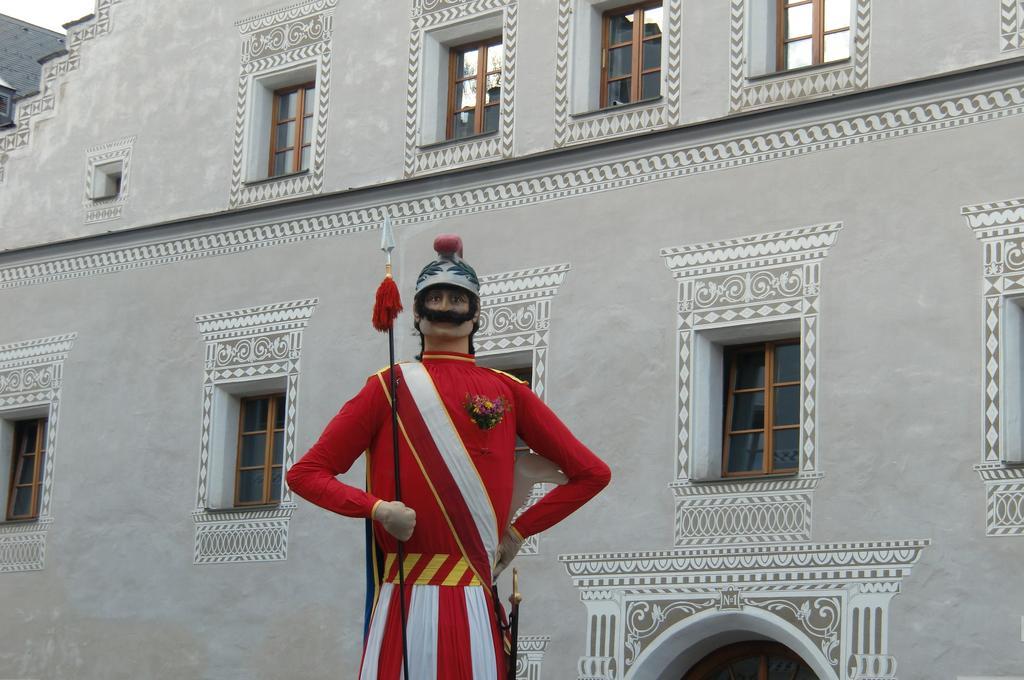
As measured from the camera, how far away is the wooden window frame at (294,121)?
1772 centimetres

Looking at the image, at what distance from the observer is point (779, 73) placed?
14.2m

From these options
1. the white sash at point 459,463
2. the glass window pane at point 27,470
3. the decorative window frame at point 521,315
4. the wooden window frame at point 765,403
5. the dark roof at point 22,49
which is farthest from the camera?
the dark roof at point 22,49

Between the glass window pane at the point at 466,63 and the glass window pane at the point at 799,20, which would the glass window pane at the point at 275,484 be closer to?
the glass window pane at the point at 466,63

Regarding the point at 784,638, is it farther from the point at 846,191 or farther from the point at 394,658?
the point at 394,658

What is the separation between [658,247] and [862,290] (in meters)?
1.79

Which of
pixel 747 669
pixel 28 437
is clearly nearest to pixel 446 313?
pixel 747 669

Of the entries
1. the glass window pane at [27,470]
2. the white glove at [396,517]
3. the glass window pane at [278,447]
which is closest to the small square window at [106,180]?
the glass window pane at [27,470]

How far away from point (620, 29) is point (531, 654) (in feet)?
16.5

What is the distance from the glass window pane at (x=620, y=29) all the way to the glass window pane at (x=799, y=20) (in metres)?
1.49

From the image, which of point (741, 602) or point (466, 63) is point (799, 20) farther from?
point (741, 602)

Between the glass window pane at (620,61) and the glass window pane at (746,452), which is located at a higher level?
the glass window pane at (620,61)

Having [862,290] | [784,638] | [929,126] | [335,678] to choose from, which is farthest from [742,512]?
[335,678]

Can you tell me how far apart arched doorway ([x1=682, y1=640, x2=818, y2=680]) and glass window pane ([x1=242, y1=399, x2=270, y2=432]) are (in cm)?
491

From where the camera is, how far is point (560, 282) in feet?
49.6
